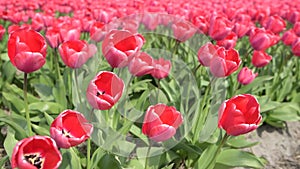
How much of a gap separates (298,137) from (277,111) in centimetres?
30

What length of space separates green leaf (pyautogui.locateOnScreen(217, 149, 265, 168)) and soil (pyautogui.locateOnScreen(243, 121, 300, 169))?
74 cm

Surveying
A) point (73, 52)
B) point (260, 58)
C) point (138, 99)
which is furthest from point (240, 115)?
point (260, 58)

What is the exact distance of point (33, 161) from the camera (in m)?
1.26

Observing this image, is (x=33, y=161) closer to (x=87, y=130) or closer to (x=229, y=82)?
(x=87, y=130)

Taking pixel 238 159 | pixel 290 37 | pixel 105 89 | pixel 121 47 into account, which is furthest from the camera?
pixel 290 37

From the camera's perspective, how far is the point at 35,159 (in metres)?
1.28

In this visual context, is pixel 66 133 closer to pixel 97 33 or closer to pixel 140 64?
pixel 140 64

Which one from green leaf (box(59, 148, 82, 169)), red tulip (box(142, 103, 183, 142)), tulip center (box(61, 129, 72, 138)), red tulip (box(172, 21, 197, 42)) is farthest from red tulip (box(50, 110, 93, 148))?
red tulip (box(172, 21, 197, 42))

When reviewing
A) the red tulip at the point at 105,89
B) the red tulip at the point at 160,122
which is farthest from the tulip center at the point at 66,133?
the red tulip at the point at 160,122

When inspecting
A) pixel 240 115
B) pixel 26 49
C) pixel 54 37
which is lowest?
pixel 54 37

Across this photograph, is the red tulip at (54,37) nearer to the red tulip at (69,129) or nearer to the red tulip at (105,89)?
the red tulip at (105,89)

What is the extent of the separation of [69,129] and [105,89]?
0.22 metres

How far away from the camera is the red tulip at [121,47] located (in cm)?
190

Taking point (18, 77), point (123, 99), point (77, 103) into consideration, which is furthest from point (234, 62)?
point (18, 77)
